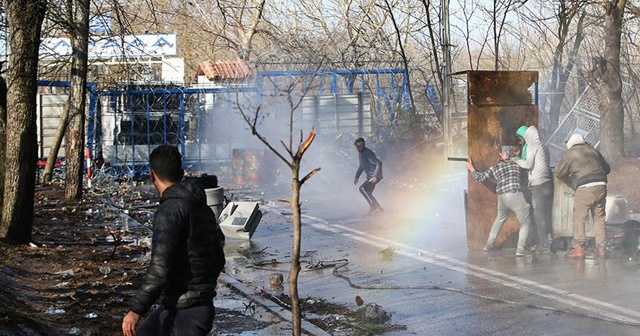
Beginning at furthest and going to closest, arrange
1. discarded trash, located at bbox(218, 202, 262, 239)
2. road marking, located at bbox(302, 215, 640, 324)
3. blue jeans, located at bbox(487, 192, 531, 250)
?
discarded trash, located at bbox(218, 202, 262, 239) < blue jeans, located at bbox(487, 192, 531, 250) < road marking, located at bbox(302, 215, 640, 324)

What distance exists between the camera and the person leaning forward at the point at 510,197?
12.2 meters

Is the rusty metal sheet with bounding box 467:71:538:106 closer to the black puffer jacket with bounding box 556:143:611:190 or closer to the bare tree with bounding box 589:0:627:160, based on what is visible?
the black puffer jacket with bounding box 556:143:611:190

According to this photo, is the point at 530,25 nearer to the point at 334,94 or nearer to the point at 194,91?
the point at 334,94

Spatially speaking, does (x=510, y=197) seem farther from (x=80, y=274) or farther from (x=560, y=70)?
(x=560, y=70)

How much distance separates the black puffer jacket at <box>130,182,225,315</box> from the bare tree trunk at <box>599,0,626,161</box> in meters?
16.6

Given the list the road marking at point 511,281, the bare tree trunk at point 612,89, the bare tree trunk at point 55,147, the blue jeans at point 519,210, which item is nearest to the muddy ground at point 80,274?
the bare tree trunk at point 612,89

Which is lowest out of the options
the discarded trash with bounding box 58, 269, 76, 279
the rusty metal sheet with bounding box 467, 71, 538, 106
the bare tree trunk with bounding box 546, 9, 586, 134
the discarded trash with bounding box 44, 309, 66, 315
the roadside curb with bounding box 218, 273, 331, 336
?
the roadside curb with bounding box 218, 273, 331, 336

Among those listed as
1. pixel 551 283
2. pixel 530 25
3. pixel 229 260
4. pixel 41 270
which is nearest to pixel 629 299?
pixel 551 283

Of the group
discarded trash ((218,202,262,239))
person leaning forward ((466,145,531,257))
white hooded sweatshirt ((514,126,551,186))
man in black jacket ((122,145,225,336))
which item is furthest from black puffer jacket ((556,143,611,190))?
man in black jacket ((122,145,225,336))

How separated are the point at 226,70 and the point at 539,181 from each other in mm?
26192

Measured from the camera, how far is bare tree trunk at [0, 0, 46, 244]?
12.4 meters

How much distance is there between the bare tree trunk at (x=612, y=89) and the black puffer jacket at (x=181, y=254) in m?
16.6

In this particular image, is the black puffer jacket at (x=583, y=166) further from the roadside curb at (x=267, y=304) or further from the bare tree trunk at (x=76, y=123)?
Answer: the bare tree trunk at (x=76, y=123)

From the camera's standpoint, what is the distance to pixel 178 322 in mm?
4926
